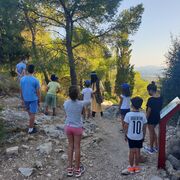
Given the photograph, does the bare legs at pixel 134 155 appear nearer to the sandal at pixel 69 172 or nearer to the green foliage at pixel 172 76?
the sandal at pixel 69 172

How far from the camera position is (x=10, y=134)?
27.3 ft

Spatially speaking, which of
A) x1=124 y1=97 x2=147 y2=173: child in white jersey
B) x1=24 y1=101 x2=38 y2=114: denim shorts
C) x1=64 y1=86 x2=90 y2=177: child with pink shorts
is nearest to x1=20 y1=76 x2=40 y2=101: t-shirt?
x1=24 y1=101 x2=38 y2=114: denim shorts

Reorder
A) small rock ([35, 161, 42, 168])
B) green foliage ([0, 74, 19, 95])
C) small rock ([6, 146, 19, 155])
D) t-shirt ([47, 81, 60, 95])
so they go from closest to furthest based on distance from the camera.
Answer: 1. small rock ([35, 161, 42, 168])
2. small rock ([6, 146, 19, 155])
3. t-shirt ([47, 81, 60, 95])
4. green foliage ([0, 74, 19, 95])

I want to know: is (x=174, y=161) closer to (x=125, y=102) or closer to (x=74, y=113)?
(x=74, y=113)

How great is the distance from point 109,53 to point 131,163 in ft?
44.2

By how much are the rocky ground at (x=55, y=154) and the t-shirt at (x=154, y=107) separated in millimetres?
831

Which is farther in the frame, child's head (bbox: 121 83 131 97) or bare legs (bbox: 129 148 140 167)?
child's head (bbox: 121 83 131 97)

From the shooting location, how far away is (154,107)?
7301 mm

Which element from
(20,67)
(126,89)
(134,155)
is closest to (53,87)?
(20,67)

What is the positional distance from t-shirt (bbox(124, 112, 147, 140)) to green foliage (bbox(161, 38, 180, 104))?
19.2 feet

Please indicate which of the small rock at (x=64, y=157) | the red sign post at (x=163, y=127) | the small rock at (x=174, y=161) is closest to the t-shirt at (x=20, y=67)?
the small rock at (x=64, y=157)

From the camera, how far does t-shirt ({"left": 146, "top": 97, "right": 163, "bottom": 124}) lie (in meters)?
7.29

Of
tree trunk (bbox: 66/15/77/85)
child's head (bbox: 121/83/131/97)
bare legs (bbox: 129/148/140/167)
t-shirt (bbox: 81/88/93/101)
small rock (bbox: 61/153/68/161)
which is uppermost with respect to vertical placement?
tree trunk (bbox: 66/15/77/85)

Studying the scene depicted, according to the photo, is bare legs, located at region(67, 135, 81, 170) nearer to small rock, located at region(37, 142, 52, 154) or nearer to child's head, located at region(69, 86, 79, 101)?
child's head, located at region(69, 86, 79, 101)
